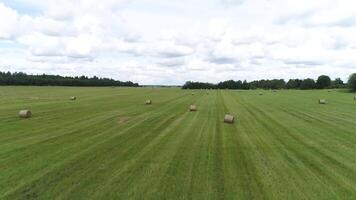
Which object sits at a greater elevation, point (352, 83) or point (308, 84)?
point (352, 83)

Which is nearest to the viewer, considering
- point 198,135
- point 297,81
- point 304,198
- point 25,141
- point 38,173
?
point 304,198

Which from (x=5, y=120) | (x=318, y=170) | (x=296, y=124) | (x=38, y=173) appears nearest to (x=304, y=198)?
(x=318, y=170)

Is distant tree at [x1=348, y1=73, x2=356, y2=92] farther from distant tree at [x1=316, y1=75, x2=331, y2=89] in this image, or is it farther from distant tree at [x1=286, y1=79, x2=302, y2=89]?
distant tree at [x1=286, y1=79, x2=302, y2=89]

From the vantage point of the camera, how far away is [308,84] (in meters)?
147

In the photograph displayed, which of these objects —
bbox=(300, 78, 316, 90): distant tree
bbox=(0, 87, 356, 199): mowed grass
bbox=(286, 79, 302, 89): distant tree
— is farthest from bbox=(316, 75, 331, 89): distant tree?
bbox=(0, 87, 356, 199): mowed grass

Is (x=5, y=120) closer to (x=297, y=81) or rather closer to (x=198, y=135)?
(x=198, y=135)

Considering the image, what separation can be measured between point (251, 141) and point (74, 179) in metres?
7.70

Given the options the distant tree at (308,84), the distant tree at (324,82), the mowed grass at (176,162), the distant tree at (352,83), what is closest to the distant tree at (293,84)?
the distant tree at (308,84)

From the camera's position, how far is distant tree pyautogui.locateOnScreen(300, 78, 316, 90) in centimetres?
14425

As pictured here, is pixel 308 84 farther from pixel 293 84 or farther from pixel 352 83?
pixel 352 83

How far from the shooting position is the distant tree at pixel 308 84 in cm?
14425

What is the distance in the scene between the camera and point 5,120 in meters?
20.8

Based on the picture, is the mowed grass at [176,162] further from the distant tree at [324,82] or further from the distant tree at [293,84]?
the distant tree at [293,84]

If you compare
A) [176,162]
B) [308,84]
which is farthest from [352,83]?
[176,162]
